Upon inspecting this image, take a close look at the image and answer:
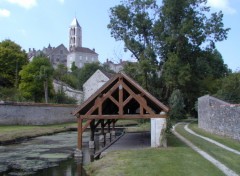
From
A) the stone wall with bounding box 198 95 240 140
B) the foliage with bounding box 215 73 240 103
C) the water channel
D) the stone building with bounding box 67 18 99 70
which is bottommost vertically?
the water channel

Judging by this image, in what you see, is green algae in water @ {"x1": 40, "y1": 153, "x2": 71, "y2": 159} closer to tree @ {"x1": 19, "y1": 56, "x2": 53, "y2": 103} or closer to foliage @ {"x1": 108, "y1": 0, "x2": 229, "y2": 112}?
foliage @ {"x1": 108, "y1": 0, "x2": 229, "y2": 112}

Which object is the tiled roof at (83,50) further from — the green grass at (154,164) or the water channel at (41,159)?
the green grass at (154,164)

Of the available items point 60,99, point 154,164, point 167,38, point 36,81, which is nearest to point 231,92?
point 167,38

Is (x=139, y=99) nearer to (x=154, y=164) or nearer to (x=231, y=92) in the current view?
(x=154, y=164)

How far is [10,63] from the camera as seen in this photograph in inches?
2234

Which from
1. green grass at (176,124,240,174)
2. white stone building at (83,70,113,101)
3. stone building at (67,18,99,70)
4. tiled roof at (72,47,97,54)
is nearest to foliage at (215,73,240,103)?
green grass at (176,124,240,174)

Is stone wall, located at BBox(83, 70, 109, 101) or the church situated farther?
the church

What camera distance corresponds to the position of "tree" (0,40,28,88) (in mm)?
55531

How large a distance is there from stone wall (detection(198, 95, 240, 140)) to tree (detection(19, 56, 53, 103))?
23.5 m

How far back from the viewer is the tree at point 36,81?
163 ft

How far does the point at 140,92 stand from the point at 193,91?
105 feet

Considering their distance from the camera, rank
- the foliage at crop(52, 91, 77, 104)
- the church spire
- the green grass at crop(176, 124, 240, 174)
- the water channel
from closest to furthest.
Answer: the green grass at crop(176, 124, 240, 174) → the water channel → the foliage at crop(52, 91, 77, 104) → the church spire

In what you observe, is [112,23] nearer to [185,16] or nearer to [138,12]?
[138,12]

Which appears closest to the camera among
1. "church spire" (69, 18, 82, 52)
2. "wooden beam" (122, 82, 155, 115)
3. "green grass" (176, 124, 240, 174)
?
"green grass" (176, 124, 240, 174)
